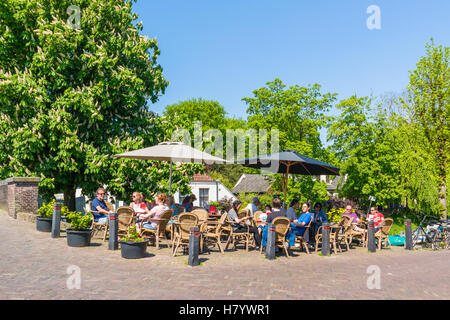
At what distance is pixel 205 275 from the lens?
761 centimetres

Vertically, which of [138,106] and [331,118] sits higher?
[331,118]

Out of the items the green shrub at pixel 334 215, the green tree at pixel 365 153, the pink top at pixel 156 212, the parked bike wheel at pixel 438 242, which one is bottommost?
the parked bike wheel at pixel 438 242

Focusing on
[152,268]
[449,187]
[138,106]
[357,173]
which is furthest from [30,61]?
[449,187]

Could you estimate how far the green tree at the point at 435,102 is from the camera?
2652cm

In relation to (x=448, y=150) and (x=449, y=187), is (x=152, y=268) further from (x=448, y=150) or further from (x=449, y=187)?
(x=449, y=187)

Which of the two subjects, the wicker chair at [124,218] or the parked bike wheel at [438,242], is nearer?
the wicker chair at [124,218]

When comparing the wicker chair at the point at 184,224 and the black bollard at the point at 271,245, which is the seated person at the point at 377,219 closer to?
the black bollard at the point at 271,245

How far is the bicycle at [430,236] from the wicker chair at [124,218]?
11926 millimetres

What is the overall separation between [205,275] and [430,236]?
1269 centimetres

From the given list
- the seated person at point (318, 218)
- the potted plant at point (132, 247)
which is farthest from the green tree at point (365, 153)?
the potted plant at point (132, 247)

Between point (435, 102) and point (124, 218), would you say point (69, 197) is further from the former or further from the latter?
point (435, 102)

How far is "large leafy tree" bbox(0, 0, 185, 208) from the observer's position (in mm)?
14922

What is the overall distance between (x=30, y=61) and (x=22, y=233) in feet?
25.1

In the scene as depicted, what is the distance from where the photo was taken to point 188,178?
18.8m
